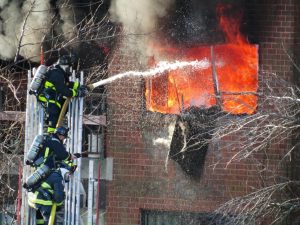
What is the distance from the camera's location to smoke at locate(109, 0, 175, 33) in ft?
54.1

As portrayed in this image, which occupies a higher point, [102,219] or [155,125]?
[155,125]

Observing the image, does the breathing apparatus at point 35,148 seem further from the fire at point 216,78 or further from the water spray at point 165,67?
the fire at point 216,78

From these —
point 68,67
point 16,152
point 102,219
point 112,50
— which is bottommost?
point 102,219

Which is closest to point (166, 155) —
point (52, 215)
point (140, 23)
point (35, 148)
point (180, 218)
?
point (180, 218)

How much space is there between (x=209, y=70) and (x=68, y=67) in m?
4.43

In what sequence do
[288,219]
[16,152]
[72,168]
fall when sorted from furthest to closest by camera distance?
[16,152] < [288,219] < [72,168]

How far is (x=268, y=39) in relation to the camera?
16.2 metres

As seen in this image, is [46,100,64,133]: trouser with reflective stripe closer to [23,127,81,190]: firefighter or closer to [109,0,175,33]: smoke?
[23,127,81,190]: firefighter

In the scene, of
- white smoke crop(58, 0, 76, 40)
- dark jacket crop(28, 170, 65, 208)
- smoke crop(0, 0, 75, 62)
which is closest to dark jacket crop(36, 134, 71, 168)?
dark jacket crop(28, 170, 65, 208)

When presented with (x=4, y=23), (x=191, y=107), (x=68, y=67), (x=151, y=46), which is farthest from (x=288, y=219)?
(x=4, y=23)

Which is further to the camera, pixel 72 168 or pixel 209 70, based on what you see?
pixel 209 70

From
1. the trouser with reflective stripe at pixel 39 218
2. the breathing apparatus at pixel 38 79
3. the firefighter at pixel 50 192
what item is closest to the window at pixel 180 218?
the trouser with reflective stripe at pixel 39 218

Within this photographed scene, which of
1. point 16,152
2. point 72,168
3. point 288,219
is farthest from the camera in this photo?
point 16,152

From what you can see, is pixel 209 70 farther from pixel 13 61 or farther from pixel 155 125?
pixel 13 61
